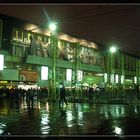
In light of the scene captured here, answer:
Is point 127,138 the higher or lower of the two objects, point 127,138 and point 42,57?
the lower

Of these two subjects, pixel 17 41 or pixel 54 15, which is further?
pixel 17 41

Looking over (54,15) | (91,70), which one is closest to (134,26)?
(54,15)

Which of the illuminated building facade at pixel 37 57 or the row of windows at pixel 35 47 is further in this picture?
the row of windows at pixel 35 47

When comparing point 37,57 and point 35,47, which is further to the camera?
point 35,47

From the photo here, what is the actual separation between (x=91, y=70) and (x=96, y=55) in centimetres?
510

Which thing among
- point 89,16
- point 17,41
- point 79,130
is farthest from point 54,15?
point 17,41

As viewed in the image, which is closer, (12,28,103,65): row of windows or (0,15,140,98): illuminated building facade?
(0,15,140,98): illuminated building facade

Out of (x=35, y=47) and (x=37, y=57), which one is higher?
(x=35, y=47)

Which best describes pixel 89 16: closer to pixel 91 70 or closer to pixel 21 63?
pixel 21 63
